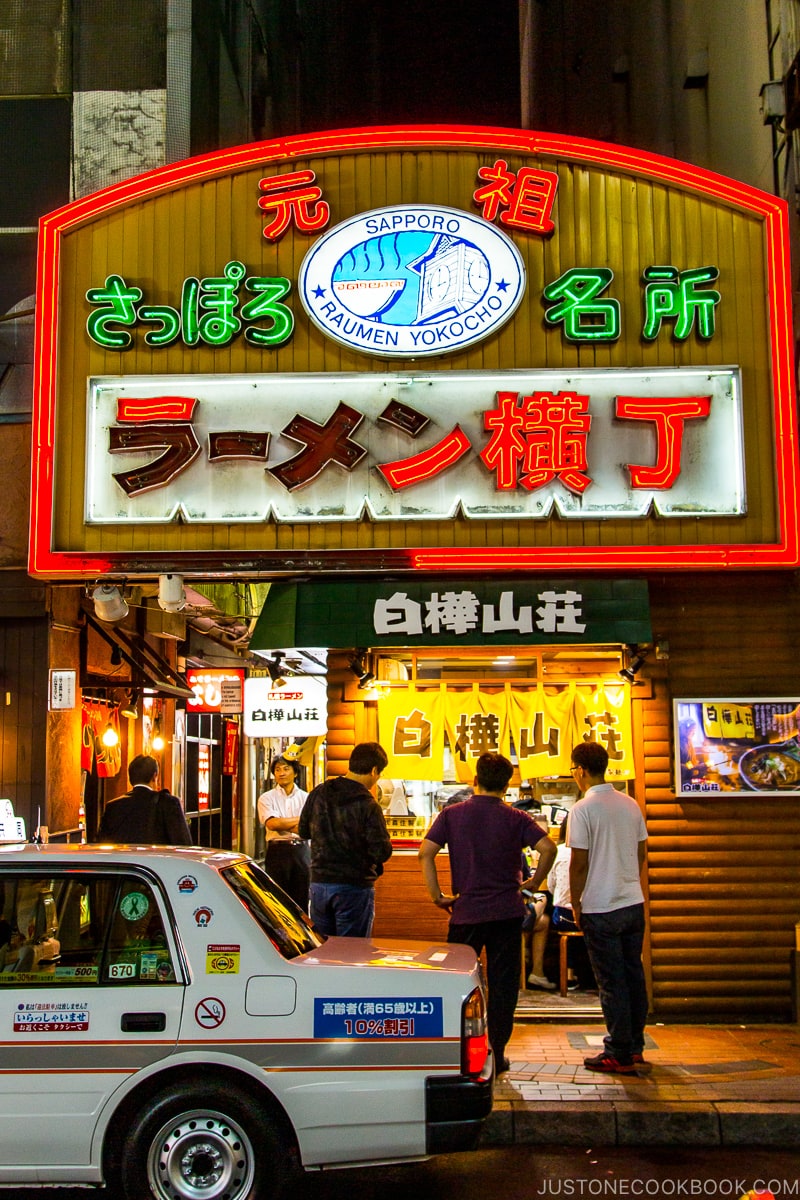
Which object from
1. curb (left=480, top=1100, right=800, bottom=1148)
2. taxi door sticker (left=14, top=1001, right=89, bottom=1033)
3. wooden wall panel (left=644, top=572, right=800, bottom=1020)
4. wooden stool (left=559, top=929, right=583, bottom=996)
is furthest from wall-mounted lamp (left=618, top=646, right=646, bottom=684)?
taxi door sticker (left=14, top=1001, right=89, bottom=1033)

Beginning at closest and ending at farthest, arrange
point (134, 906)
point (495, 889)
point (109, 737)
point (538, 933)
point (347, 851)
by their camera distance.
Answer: point (134, 906) < point (495, 889) < point (347, 851) < point (538, 933) < point (109, 737)

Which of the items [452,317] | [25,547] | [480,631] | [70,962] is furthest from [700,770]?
[25,547]

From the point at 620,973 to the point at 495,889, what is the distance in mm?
1100

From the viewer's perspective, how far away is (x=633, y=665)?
32.6 feet

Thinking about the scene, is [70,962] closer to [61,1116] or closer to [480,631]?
[61,1116]

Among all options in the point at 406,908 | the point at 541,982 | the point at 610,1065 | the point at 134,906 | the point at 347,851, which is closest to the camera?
the point at 134,906

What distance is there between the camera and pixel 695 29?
47.2ft

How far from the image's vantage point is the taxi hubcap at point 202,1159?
5.21 meters

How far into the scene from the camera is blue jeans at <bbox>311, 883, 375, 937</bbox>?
846 centimetres

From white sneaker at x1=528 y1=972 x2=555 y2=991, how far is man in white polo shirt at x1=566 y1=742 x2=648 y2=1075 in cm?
238

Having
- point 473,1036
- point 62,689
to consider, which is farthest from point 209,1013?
point 62,689

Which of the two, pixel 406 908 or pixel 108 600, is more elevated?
pixel 108 600

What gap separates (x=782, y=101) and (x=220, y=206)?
17.0 feet

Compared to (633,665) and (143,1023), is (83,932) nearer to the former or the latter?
(143,1023)
